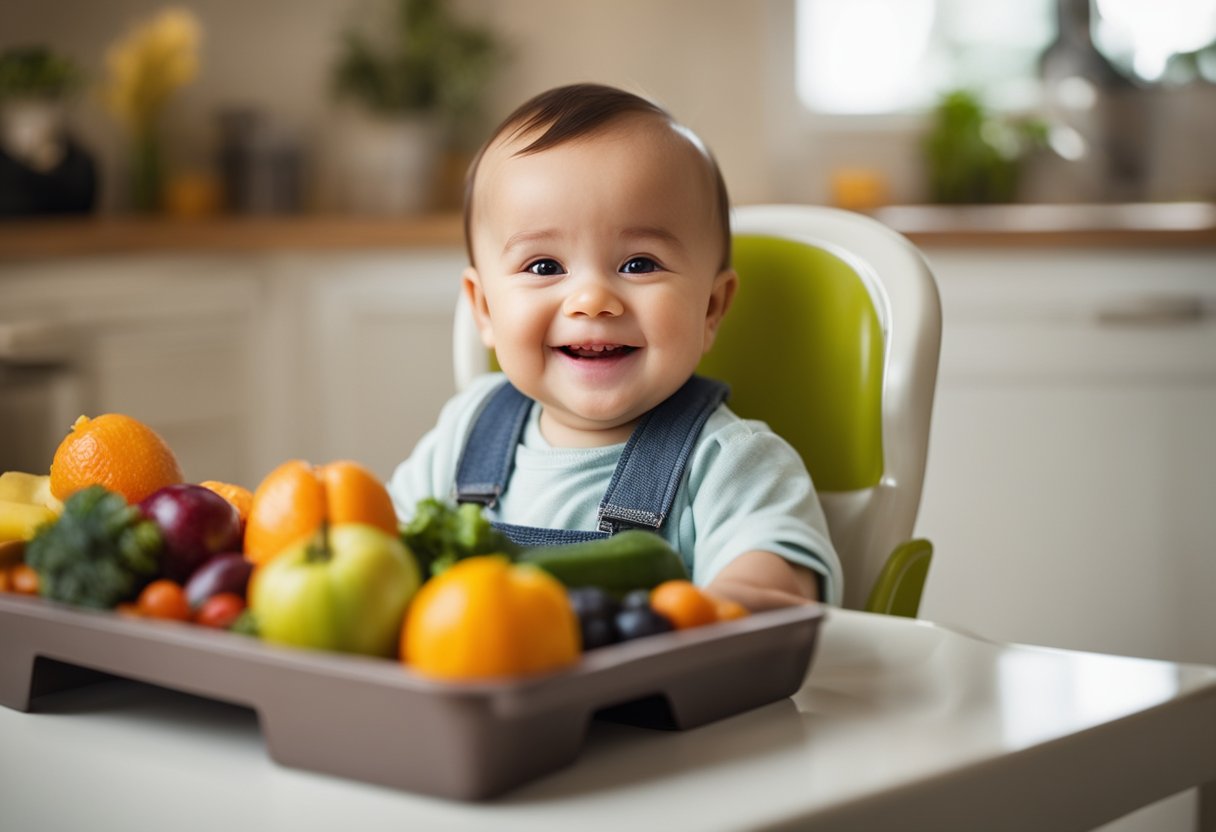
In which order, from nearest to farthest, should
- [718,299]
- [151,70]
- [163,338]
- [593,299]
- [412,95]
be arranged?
[593,299]
[718,299]
[163,338]
[151,70]
[412,95]

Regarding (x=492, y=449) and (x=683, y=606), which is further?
(x=492, y=449)

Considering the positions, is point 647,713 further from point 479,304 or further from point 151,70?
point 151,70

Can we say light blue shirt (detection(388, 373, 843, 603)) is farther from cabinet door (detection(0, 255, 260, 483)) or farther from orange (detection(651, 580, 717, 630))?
cabinet door (detection(0, 255, 260, 483))

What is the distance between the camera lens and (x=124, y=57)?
Result: 3383 millimetres

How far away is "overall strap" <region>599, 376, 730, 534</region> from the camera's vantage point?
1.09 m

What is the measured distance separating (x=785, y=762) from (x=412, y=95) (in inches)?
120

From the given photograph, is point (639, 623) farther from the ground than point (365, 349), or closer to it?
farther from the ground

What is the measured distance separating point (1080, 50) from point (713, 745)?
3.16m

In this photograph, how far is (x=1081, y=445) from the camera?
2637mm

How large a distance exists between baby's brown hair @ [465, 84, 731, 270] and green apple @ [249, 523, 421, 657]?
55 cm

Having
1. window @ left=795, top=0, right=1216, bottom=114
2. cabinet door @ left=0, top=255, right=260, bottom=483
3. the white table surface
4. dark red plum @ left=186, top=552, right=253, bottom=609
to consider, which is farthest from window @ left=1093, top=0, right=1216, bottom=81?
dark red plum @ left=186, top=552, right=253, bottom=609

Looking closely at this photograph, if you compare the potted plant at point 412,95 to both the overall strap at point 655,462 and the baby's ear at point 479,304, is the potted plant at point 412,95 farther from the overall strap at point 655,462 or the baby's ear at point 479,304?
the overall strap at point 655,462

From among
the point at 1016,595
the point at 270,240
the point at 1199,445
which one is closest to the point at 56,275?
the point at 270,240

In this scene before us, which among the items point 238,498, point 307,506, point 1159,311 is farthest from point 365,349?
point 307,506
